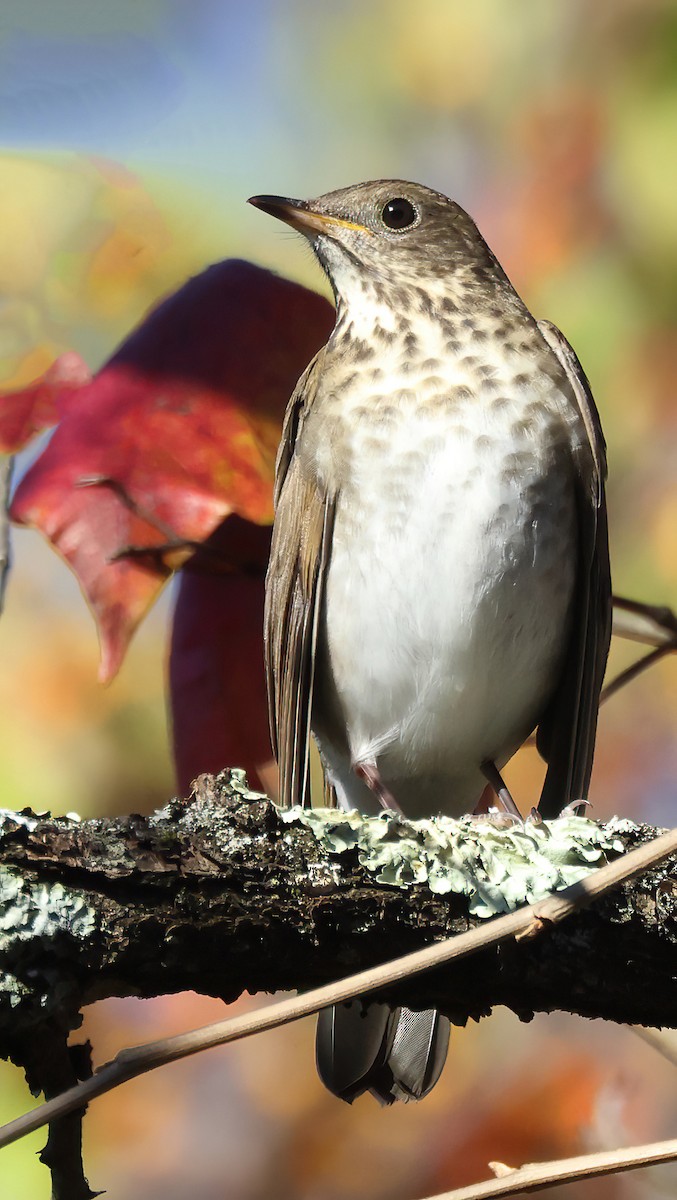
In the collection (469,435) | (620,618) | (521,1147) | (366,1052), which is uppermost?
(469,435)

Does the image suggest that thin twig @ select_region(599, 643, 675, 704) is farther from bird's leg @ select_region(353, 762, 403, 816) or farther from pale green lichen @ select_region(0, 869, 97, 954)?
pale green lichen @ select_region(0, 869, 97, 954)

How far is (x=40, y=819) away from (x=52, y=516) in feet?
2.62

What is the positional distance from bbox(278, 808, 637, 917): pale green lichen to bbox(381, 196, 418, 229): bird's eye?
133 centimetres

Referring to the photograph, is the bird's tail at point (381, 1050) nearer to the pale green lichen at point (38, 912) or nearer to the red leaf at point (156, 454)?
the red leaf at point (156, 454)

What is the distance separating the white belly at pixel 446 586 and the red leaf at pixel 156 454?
0.70 ft

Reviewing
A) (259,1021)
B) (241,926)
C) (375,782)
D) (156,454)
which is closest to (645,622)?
(375,782)

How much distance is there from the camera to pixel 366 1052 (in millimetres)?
1832

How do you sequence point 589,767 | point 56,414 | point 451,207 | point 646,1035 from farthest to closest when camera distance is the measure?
point 451,207
point 589,767
point 56,414
point 646,1035

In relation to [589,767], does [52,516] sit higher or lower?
higher

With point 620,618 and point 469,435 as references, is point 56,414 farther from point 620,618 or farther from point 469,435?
point 620,618

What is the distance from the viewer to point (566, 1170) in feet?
2.72

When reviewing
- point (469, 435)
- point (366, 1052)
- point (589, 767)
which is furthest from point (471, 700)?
point (366, 1052)

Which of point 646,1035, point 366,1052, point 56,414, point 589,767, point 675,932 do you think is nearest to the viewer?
point 646,1035

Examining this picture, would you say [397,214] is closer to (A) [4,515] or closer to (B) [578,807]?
(A) [4,515]
